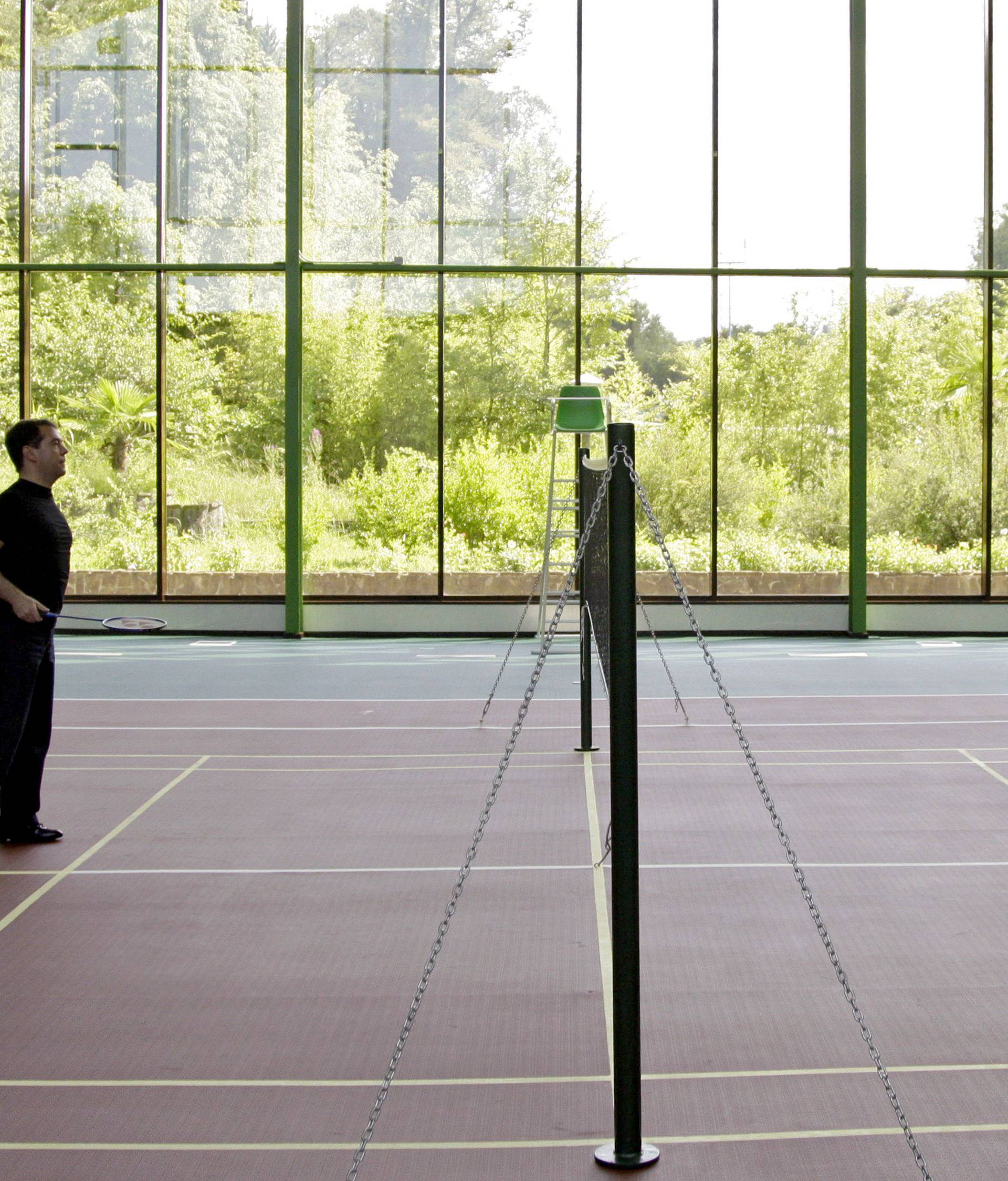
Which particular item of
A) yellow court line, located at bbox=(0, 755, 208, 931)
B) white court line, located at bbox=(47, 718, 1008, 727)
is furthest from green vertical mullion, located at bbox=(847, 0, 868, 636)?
yellow court line, located at bbox=(0, 755, 208, 931)

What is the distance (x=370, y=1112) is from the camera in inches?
135

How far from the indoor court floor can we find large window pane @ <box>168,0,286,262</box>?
6.96 meters

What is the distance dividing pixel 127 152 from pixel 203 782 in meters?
9.37

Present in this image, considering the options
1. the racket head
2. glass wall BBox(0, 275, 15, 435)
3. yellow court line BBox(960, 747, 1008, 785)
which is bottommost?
yellow court line BBox(960, 747, 1008, 785)

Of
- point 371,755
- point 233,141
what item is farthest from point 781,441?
point 371,755

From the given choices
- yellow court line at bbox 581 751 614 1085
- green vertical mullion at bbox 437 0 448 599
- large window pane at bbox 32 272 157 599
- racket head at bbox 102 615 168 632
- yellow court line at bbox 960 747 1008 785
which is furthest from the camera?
large window pane at bbox 32 272 157 599

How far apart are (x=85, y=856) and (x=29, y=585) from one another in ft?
3.63

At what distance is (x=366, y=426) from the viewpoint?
14.8 meters

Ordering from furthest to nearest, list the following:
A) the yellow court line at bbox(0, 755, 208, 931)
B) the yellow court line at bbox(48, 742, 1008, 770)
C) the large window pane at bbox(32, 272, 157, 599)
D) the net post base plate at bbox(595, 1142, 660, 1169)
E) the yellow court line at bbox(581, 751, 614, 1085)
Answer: the large window pane at bbox(32, 272, 157, 599)
the yellow court line at bbox(48, 742, 1008, 770)
the yellow court line at bbox(0, 755, 208, 931)
the yellow court line at bbox(581, 751, 614, 1085)
the net post base plate at bbox(595, 1142, 660, 1169)

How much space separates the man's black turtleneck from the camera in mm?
5633

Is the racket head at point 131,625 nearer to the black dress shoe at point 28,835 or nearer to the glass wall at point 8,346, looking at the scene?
the black dress shoe at point 28,835

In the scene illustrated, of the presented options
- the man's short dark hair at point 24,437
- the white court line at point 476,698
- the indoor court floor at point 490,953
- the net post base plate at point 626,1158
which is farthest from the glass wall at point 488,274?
the net post base plate at point 626,1158

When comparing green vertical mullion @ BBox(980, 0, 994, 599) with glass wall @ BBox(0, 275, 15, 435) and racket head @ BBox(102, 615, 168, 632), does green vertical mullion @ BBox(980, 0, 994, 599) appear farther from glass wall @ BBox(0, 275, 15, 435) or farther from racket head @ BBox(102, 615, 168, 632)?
racket head @ BBox(102, 615, 168, 632)

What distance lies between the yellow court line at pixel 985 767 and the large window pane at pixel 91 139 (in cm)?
994
